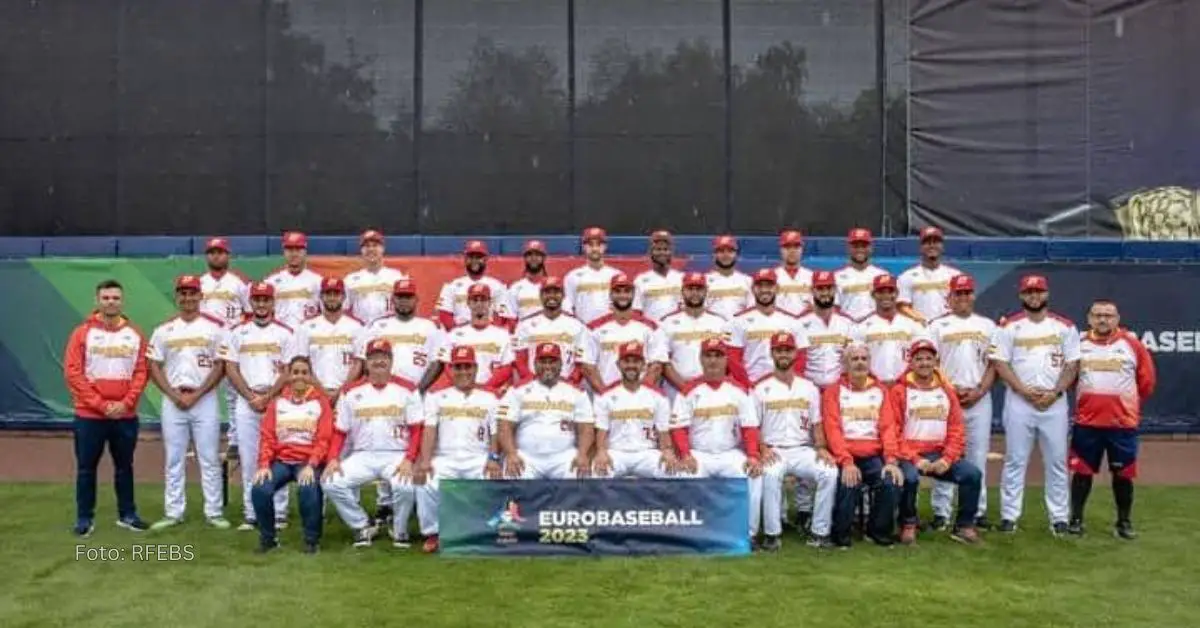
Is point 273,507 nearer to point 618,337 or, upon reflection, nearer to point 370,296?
point 370,296

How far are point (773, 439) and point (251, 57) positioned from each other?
9.06 m

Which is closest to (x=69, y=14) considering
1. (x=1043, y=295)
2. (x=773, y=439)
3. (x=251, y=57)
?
(x=251, y=57)

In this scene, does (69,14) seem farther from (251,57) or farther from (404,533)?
(404,533)

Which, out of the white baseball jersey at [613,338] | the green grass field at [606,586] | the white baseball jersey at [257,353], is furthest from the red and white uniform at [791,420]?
the white baseball jersey at [257,353]

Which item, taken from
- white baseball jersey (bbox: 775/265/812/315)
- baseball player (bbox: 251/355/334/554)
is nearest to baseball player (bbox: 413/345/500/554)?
baseball player (bbox: 251/355/334/554)

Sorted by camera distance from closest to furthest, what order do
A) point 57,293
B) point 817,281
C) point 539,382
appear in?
point 539,382
point 817,281
point 57,293

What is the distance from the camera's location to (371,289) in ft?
33.8

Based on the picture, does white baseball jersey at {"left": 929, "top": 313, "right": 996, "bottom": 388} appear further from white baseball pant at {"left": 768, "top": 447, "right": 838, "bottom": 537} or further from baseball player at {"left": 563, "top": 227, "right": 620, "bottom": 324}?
baseball player at {"left": 563, "top": 227, "right": 620, "bottom": 324}

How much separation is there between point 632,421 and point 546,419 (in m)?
0.61

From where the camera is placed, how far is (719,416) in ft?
29.3

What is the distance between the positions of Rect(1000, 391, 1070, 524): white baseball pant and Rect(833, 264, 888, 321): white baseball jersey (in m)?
Answer: 1.36

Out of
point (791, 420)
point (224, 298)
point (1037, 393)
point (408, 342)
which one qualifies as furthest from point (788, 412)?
point (224, 298)

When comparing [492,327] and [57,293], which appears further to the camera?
[57,293]

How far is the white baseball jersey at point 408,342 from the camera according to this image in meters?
9.57
